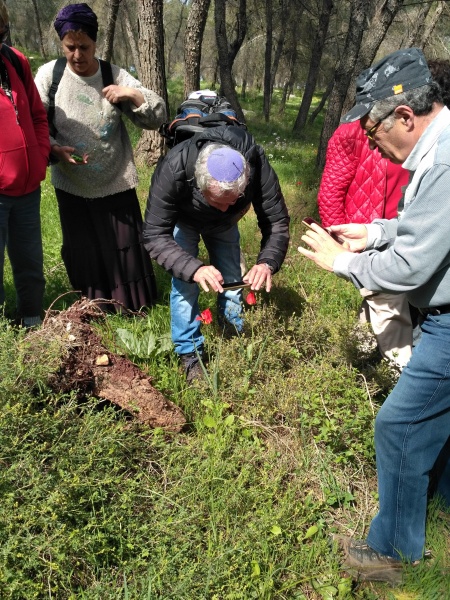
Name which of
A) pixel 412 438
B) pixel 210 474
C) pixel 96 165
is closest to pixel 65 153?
pixel 96 165

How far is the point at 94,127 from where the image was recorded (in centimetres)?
326

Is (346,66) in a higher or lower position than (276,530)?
higher

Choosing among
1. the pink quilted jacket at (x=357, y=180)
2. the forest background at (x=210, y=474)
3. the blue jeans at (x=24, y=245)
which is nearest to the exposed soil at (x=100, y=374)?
the forest background at (x=210, y=474)

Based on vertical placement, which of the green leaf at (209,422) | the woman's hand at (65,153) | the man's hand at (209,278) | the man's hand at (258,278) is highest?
the woman's hand at (65,153)

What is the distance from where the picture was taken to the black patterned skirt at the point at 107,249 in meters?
3.54

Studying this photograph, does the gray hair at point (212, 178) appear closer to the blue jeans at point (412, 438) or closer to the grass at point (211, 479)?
the grass at point (211, 479)

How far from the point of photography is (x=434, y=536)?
231 centimetres

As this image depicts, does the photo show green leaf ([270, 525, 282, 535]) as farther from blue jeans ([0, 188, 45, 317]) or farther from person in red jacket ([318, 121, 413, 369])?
blue jeans ([0, 188, 45, 317])

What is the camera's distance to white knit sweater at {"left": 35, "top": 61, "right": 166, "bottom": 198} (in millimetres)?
3203

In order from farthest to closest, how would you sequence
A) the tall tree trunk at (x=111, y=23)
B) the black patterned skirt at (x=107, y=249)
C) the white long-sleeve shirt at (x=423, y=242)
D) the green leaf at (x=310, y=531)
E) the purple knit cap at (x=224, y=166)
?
the tall tree trunk at (x=111, y=23), the black patterned skirt at (x=107, y=249), the purple knit cap at (x=224, y=166), the green leaf at (x=310, y=531), the white long-sleeve shirt at (x=423, y=242)

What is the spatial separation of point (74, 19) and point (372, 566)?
10.8ft

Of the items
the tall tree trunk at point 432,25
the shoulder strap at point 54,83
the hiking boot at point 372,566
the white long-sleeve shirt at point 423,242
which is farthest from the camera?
the tall tree trunk at point 432,25

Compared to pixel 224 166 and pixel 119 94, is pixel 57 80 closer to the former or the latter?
pixel 119 94

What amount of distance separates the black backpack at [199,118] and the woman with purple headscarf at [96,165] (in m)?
0.40
